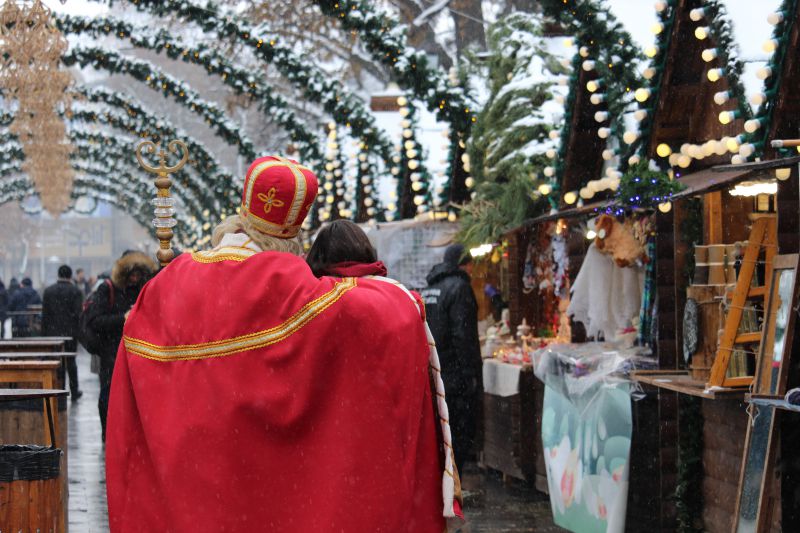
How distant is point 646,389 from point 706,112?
174 cm

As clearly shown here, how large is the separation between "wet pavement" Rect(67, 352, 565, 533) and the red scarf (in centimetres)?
414

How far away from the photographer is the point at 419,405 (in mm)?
4875

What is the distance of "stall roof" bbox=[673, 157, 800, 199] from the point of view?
6.30m

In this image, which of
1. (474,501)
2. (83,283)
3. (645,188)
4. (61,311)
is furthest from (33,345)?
(83,283)

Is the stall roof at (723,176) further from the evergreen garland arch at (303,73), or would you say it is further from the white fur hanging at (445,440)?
the evergreen garland arch at (303,73)

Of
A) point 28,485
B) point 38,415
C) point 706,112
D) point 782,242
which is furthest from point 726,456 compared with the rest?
point 38,415


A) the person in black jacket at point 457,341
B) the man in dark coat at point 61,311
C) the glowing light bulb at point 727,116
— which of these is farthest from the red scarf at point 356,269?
the man in dark coat at point 61,311

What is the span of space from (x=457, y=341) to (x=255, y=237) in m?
4.58

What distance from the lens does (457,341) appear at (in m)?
9.42

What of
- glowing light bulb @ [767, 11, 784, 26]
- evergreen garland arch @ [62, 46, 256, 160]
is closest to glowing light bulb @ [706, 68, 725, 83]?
glowing light bulb @ [767, 11, 784, 26]

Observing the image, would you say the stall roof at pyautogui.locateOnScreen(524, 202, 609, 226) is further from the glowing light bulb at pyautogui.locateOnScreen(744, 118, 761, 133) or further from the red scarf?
the red scarf

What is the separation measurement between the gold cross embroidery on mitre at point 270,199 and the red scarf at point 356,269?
410 mm

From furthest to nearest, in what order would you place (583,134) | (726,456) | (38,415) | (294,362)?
(583,134) < (38,415) < (726,456) < (294,362)

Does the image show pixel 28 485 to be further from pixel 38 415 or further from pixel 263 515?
pixel 38 415
